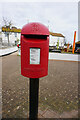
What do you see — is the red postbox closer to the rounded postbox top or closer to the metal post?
the rounded postbox top

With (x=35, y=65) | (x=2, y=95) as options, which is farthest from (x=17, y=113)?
Answer: (x=35, y=65)

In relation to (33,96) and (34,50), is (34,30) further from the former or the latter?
(33,96)

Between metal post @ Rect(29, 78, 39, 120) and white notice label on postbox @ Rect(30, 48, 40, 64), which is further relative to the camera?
metal post @ Rect(29, 78, 39, 120)

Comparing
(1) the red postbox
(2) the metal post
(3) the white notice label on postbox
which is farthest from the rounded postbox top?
(2) the metal post

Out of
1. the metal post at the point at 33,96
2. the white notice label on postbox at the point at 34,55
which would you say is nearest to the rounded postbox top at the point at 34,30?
the white notice label on postbox at the point at 34,55

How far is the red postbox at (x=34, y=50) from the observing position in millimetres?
1376

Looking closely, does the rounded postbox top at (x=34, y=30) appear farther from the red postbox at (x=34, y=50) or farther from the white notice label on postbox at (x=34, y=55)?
the white notice label on postbox at (x=34, y=55)

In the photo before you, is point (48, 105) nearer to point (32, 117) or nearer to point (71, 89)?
point (32, 117)

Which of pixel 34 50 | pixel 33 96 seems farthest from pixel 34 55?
pixel 33 96

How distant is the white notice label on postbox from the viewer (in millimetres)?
1414

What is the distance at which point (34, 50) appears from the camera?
141 centimetres

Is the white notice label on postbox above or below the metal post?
above

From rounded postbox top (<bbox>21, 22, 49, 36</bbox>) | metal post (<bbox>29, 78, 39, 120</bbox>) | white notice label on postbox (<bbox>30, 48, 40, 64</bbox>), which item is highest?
rounded postbox top (<bbox>21, 22, 49, 36</bbox>)

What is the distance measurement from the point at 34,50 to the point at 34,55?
0.09 metres
